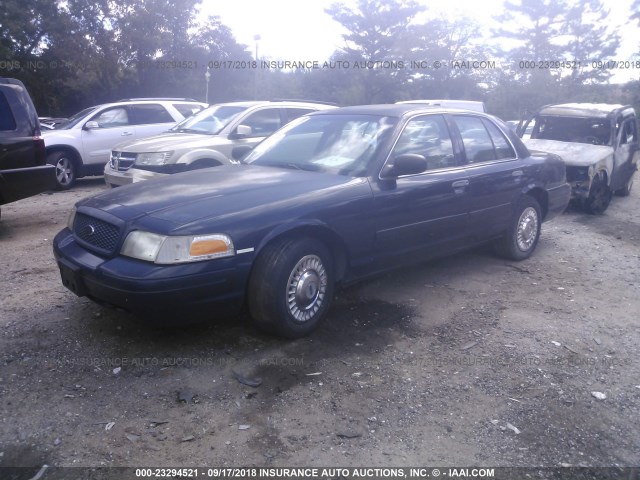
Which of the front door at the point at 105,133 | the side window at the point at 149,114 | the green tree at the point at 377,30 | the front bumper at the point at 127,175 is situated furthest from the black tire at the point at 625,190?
the green tree at the point at 377,30

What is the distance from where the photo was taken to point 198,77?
31719 millimetres

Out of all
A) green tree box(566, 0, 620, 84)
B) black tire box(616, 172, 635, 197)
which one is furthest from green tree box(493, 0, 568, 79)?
black tire box(616, 172, 635, 197)

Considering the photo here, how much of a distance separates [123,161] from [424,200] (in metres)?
5.74

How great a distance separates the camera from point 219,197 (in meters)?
4.36

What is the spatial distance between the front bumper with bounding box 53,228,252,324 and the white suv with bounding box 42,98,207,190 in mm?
7883

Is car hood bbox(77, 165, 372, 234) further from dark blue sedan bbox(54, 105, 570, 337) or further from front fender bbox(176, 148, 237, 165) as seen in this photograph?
front fender bbox(176, 148, 237, 165)

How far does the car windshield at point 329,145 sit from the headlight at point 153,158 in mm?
3117

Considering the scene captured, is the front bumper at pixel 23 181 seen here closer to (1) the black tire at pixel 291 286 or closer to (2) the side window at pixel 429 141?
(1) the black tire at pixel 291 286

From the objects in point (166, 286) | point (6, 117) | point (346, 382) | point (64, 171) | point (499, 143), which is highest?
point (6, 117)

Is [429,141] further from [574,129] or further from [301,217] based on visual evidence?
[574,129]

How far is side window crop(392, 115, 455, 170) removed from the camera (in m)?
5.30

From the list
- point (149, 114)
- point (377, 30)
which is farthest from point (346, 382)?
point (377, 30)

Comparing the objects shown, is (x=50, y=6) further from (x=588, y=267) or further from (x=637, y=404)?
(x=637, y=404)

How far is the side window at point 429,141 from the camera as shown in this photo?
17.4 feet
